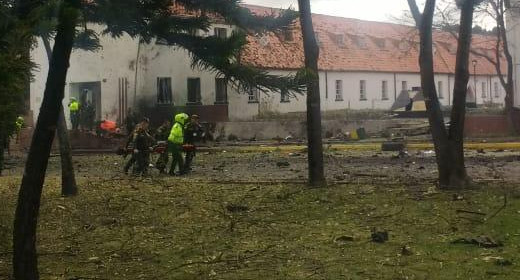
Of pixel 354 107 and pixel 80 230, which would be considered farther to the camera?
pixel 354 107

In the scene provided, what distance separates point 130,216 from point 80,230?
108 cm

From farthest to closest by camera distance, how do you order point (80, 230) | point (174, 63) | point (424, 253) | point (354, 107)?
point (354, 107), point (174, 63), point (80, 230), point (424, 253)

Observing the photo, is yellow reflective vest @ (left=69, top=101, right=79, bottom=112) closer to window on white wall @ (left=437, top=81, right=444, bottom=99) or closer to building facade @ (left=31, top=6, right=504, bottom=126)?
building facade @ (left=31, top=6, right=504, bottom=126)

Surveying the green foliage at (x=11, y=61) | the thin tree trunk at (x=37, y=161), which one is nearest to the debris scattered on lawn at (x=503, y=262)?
the thin tree trunk at (x=37, y=161)

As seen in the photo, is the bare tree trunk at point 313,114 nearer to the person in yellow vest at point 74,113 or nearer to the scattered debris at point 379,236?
the scattered debris at point 379,236

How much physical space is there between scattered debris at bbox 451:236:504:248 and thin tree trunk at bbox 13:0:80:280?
517 cm

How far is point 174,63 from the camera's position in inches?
1590

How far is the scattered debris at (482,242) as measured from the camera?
8203 millimetres

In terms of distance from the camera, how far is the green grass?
24.5ft

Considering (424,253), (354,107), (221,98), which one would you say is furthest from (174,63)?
(424,253)

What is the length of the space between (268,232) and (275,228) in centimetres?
30

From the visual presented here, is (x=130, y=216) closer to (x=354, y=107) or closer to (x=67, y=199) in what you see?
(x=67, y=199)

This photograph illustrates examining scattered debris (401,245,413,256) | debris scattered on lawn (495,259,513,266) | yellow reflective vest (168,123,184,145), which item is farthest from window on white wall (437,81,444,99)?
debris scattered on lawn (495,259,513,266)

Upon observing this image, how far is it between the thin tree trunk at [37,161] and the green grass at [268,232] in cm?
117
